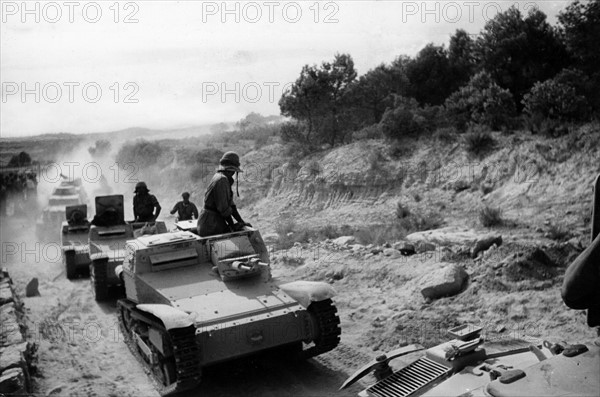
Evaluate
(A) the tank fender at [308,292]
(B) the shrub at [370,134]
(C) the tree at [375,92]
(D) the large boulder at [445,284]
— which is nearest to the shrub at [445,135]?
(B) the shrub at [370,134]

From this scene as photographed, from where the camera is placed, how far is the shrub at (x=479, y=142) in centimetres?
1819

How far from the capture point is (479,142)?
18.3 m

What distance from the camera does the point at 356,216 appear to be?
18.7 meters

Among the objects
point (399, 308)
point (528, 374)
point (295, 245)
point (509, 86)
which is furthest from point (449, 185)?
point (528, 374)

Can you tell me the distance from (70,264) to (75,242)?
0.89m

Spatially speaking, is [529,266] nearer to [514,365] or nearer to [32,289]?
[514,365]

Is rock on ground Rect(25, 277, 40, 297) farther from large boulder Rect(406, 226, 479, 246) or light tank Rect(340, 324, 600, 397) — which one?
light tank Rect(340, 324, 600, 397)

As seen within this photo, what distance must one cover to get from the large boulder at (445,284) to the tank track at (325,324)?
274 cm

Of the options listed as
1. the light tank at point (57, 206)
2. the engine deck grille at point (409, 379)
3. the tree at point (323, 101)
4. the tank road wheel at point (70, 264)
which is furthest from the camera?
the tree at point (323, 101)

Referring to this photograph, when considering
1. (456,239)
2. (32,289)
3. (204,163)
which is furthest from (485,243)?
(204,163)

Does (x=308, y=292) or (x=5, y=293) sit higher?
(x=308, y=292)

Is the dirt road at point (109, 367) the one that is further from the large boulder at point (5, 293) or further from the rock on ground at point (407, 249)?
the rock on ground at point (407, 249)

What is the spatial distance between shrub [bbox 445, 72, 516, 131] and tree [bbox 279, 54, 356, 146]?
16.4 ft

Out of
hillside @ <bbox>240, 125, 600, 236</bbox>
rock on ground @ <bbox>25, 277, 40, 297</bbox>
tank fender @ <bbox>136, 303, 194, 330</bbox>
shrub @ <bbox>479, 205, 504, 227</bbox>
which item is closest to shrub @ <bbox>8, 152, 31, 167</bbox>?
rock on ground @ <bbox>25, 277, 40, 297</bbox>
